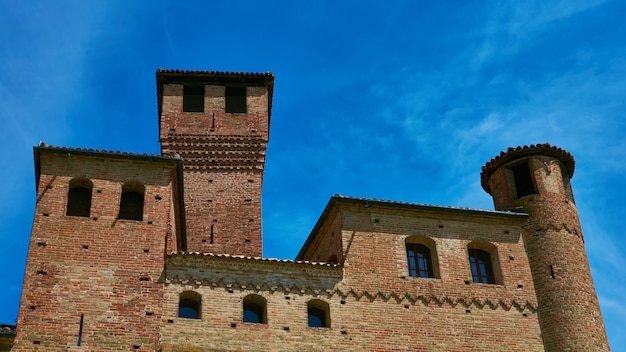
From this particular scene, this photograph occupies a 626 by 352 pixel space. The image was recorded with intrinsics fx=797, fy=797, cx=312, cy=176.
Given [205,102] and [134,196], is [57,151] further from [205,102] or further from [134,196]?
[205,102]

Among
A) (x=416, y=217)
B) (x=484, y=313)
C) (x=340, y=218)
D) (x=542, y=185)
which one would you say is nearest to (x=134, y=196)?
(x=340, y=218)

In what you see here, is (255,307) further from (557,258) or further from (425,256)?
(557,258)

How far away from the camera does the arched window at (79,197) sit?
21484 mm

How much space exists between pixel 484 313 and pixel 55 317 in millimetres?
11699

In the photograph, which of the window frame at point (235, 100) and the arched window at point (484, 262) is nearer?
the arched window at point (484, 262)

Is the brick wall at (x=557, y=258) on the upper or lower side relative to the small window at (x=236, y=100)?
lower

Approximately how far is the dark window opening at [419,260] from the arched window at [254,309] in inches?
182

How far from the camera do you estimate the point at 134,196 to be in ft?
72.6

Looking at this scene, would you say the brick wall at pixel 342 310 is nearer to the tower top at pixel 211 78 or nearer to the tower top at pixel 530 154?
the tower top at pixel 530 154

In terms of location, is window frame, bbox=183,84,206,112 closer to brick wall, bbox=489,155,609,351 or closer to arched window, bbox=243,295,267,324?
arched window, bbox=243,295,267,324

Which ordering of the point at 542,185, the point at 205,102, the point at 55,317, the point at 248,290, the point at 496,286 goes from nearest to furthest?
the point at 55,317 → the point at 248,290 → the point at 496,286 → the point at 542,185 → the point at 205,102

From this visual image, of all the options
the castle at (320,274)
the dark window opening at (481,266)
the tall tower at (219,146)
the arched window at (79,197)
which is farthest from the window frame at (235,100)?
the dark window opening at (481,266)

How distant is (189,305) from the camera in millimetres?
21109

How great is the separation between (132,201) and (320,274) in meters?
5.60
